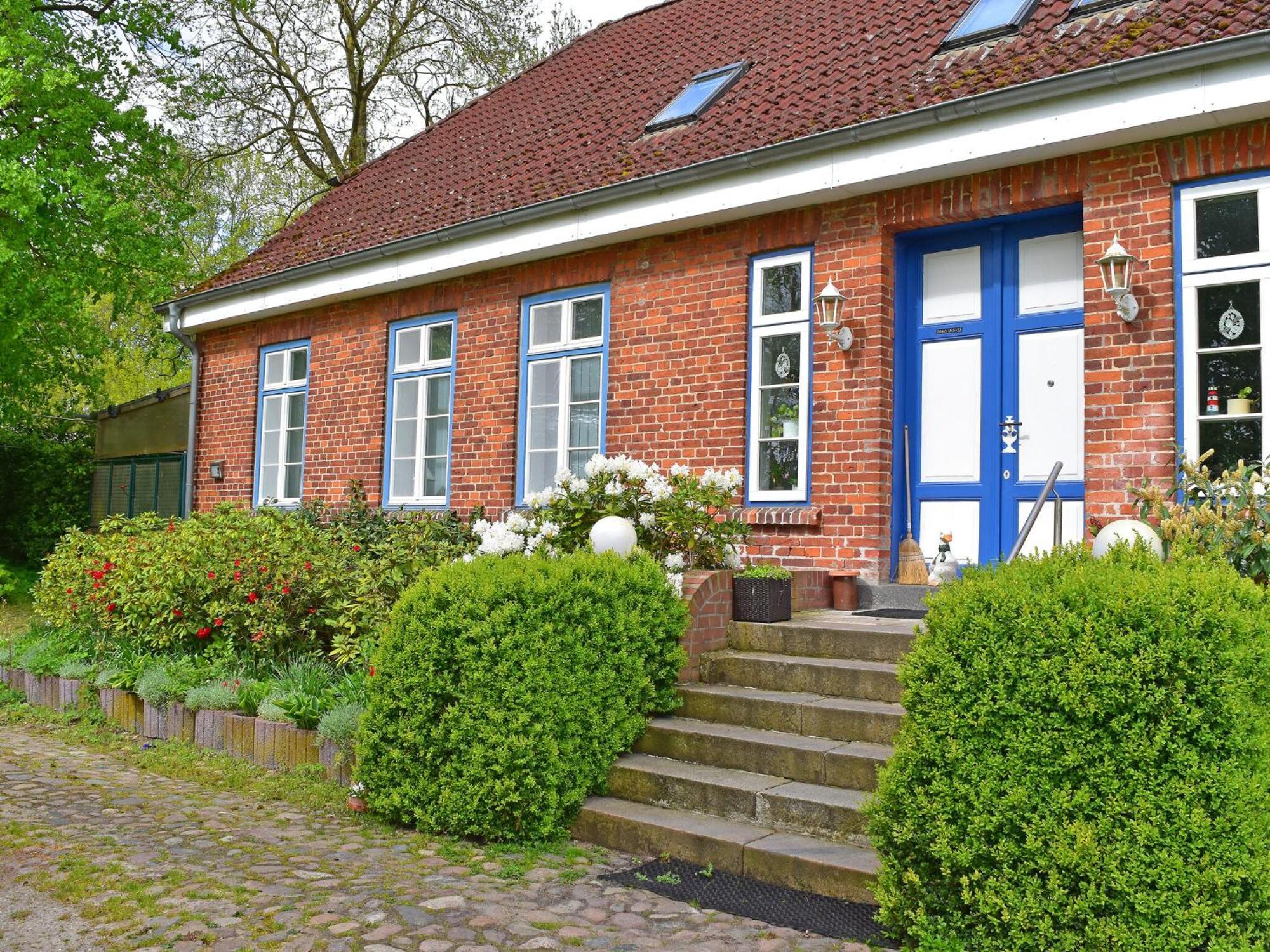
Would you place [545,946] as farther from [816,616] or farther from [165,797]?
[816,616]

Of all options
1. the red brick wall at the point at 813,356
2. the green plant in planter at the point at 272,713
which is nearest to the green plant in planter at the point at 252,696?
the green plant in planter at the point at 272,713

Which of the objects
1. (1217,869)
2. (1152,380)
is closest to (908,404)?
(1152,380)

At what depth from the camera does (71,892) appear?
432 cm

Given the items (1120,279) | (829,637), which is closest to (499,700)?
(829,637)

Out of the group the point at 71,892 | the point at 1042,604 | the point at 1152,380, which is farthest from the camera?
the point at 1152,380

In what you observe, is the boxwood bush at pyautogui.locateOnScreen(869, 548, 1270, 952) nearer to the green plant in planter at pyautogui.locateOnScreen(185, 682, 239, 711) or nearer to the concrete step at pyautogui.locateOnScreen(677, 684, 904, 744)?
the concrete step at pyautogui.locateOnScreen(677, 684, 904, 744)

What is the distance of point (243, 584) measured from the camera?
802 cm

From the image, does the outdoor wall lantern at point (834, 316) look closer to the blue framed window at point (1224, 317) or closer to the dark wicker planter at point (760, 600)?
the dark wicker planter at point (760, 600)

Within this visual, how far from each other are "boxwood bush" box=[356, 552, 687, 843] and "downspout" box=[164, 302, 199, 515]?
9210mm

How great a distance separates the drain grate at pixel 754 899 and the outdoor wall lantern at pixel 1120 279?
4.03m

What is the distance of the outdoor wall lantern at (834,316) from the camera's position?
7809 millimetres

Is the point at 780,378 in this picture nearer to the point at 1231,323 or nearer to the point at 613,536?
the point at 613,536

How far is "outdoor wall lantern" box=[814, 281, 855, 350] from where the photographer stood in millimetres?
7809

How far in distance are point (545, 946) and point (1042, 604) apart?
203cm
